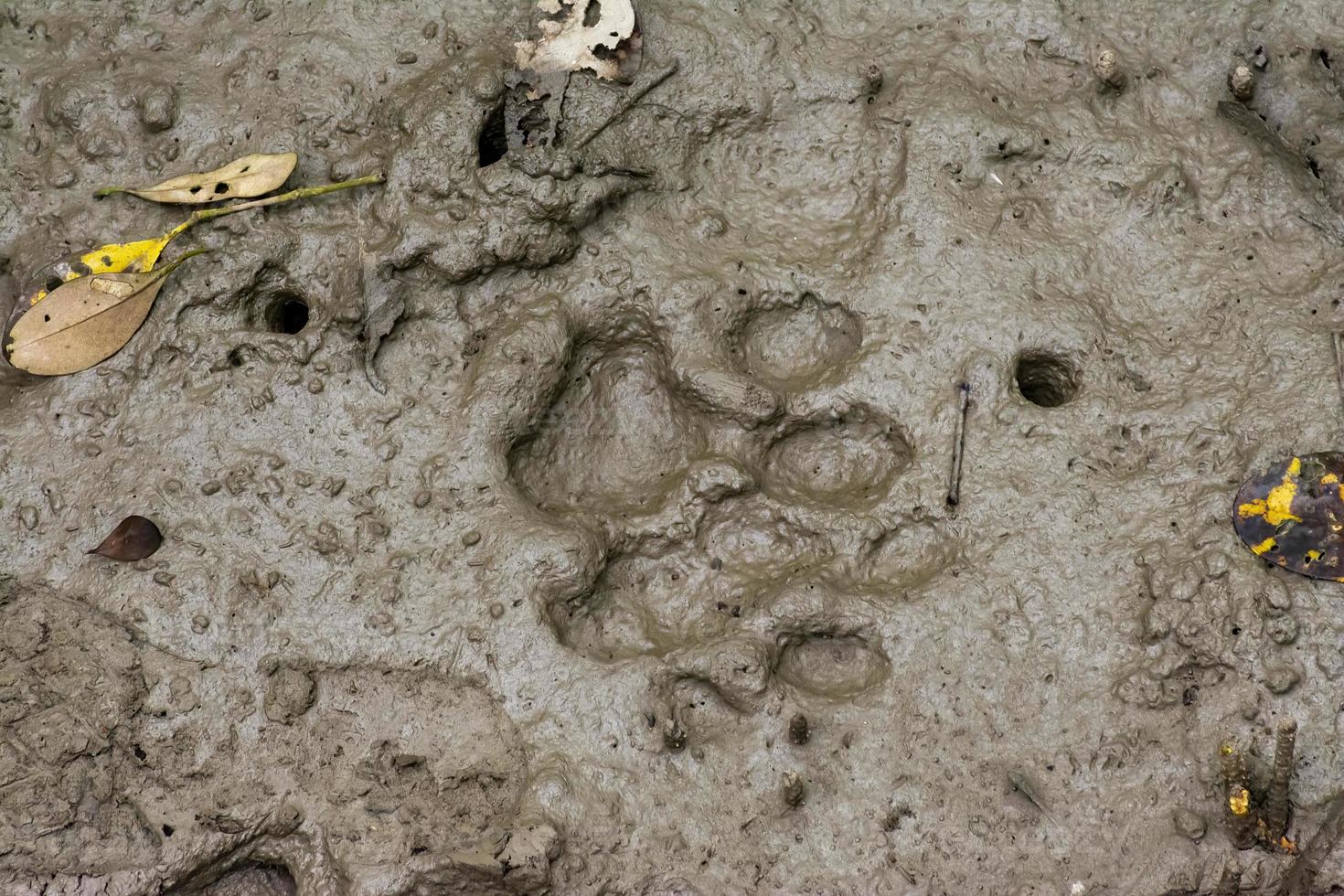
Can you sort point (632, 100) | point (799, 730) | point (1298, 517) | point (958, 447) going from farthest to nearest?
point (632, 100), point (958, 447), point (1298, 517), point (799, 730)

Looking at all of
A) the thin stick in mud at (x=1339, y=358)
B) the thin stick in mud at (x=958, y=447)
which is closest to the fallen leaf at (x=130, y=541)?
the thin stick in mud at (x=958, y=447)

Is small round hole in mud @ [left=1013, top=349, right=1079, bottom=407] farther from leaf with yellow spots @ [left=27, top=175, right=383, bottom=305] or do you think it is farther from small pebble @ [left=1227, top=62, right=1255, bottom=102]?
leaf with yellow spots @ [left=27, top=175, right=383, bottom=305]

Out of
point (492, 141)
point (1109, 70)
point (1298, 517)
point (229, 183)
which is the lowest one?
point (1298, 517)

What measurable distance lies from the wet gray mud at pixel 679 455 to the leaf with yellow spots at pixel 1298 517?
0.06 m

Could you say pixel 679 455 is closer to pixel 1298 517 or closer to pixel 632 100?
A: pixel 632 100

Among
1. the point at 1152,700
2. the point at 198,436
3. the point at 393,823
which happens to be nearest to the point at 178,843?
the point at 393,823

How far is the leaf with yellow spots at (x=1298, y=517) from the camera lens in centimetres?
349

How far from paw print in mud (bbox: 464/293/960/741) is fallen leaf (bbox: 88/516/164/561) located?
3.37ft

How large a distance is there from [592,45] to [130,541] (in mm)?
2135

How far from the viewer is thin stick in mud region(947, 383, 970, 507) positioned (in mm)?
3605

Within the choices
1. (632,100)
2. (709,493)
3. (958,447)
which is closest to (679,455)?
(709,493)

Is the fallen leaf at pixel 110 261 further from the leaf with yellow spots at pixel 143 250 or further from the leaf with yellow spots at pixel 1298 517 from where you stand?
the leaf with yellow spots at pixel 1298 517

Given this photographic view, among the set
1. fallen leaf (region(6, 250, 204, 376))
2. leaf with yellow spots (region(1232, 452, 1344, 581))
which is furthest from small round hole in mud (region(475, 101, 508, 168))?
leaf with yellow spots (region(1232, 452, 1344, 581))

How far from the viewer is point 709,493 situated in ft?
11.9
